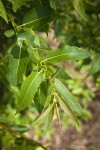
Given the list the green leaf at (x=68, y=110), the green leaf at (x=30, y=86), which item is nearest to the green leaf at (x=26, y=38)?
the green leaf at (x=30, y=86)

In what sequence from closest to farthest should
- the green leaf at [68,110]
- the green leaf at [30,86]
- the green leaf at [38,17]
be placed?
the green leaf at [68,110]
the green leaf at [30,86]
the green leaf at [38,17]

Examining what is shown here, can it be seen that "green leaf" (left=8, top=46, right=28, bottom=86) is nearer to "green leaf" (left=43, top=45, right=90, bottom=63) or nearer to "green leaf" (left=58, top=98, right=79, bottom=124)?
"green leaf" (left=43, top=45, right=90, bottom=63)

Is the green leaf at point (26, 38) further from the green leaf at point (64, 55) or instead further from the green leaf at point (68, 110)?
the green leaf at point (68, 110)

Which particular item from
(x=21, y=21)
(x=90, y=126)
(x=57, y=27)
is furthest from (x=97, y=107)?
(x=21, y=21)

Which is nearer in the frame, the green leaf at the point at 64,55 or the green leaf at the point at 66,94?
the green leaf at the point at 66,94

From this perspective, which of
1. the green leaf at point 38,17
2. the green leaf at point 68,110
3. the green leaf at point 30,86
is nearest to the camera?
the green leaf at point 68,110

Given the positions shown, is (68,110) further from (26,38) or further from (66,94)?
(26,38)

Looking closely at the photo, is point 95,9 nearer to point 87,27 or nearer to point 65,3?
point 87,27

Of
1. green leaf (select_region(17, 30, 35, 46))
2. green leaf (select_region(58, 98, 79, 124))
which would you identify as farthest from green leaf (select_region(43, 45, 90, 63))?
green leaf (select_region(58, 98, 79, 124))
